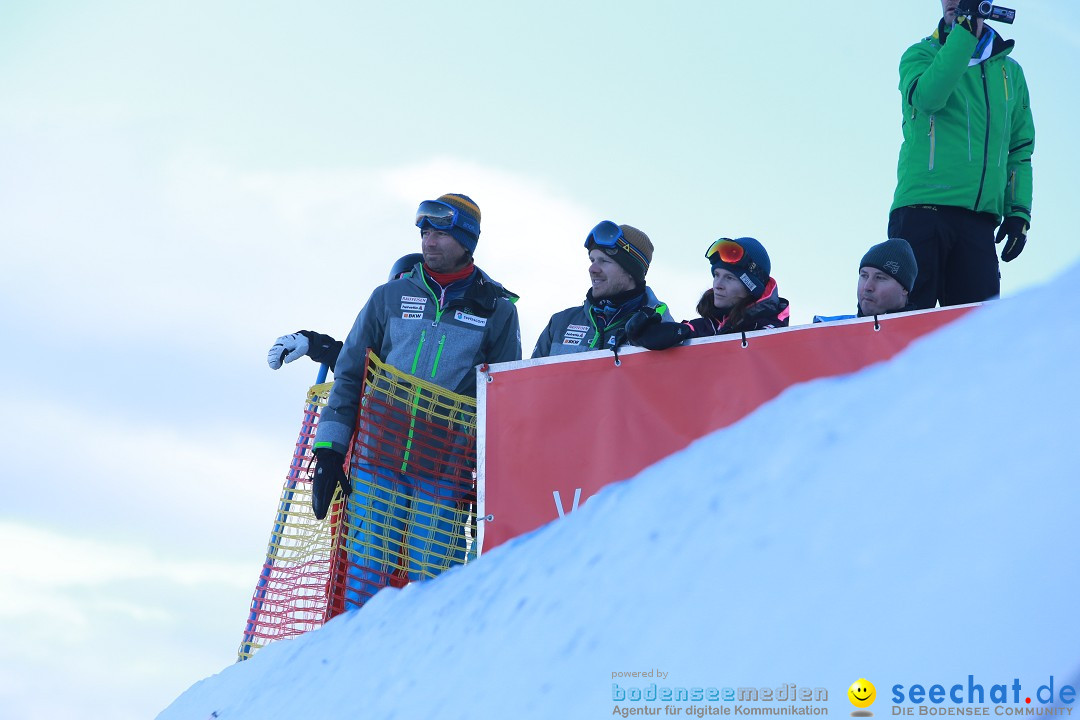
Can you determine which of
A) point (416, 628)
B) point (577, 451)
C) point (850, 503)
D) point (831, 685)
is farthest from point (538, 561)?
point (831, 685)

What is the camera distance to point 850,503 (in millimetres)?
3133

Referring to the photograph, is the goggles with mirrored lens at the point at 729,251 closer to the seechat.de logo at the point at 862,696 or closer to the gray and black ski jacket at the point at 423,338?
the gray and black ski jacket at the point at 423,338

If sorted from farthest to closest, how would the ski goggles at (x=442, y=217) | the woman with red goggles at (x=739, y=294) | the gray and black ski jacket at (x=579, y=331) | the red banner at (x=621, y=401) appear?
1. the ski goggles at (x=442, y=217)
2. the gray and black ski jacket at (x=579, y=331)
3. the woman with red goggles at (x=739, y=294)
4. the red banner at (x=621, y=401)

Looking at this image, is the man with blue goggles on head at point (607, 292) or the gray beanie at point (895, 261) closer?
the gray beanie at point (895, 261)

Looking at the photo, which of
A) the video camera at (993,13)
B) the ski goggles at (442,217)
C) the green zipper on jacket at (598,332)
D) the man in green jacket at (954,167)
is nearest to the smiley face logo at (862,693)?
the green zipper on jacket at (598,332)

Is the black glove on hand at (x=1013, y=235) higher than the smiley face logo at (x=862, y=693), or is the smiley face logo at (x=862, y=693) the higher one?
the black glove on hand at (x=1013, y=235)

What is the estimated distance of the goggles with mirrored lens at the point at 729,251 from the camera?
18.2 feet

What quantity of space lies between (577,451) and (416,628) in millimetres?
1157

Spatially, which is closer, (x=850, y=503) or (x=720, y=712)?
(x=720, y=712)

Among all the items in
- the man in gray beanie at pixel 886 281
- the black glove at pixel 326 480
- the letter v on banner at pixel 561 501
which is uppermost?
the man in gray beanie at pixel 886 281

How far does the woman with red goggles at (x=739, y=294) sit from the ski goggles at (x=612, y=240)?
1.34 ft

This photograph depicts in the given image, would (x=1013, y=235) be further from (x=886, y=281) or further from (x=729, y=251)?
(x=729, y=251)

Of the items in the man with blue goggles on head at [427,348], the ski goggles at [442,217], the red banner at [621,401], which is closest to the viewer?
the red banner at [621,401]

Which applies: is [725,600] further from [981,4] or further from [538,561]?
[981,4]
